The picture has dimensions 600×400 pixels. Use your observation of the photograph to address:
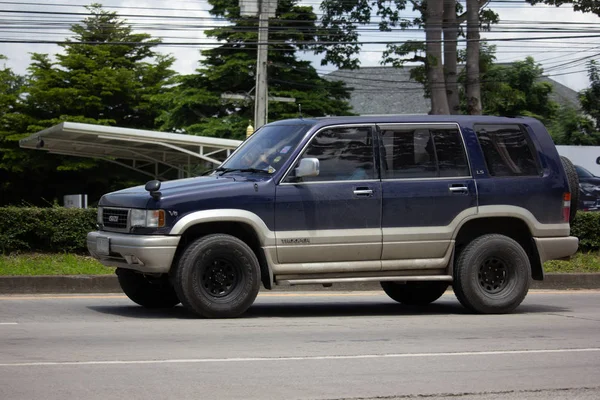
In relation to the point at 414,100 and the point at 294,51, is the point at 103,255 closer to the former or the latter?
the point at 294,51

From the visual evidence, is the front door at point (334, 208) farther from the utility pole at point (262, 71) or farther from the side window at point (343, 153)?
the utility pole at point (262, 71)

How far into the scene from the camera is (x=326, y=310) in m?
11.5

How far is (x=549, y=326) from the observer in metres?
9.95

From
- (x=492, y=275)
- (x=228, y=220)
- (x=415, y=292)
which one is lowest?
(x=415, y=292)

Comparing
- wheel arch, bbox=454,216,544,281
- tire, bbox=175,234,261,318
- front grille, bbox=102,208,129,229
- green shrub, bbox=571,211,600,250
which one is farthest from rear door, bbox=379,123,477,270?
green shrub, bbox=571,211,600,250

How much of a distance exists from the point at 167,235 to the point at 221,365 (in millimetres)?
2634

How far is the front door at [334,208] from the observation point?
10016 millimetres

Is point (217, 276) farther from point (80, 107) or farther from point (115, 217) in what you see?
point (80, 107)

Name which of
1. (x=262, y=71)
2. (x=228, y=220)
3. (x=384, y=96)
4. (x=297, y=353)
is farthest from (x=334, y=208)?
(x=384, y=96)

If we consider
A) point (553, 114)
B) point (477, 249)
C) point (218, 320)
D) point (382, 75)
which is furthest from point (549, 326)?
point (382, 75)

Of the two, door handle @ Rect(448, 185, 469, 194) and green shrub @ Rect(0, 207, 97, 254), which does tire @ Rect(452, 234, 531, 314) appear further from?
green shrub @ Rect(0, 207, 97, 254)

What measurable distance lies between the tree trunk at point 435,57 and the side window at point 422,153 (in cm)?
1744

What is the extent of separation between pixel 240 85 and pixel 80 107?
8.83 m

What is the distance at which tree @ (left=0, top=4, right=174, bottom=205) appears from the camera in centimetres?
4509
